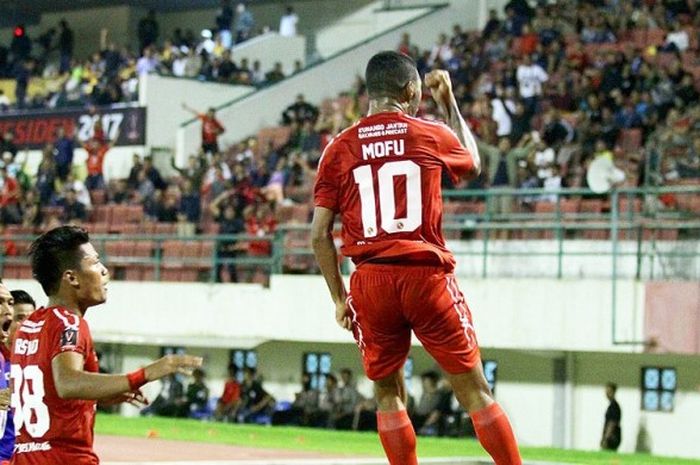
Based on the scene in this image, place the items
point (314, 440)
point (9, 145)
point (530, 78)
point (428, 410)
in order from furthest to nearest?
point (9, 145), point (530, 78), point (428, 410), point (314, 440)

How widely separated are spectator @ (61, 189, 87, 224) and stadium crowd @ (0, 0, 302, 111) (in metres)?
4.52

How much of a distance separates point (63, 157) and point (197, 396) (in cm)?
805

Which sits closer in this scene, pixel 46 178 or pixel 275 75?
pixel 46 178

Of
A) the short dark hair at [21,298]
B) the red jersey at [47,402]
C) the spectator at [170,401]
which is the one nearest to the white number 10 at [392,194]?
the red jersey at [47,402]

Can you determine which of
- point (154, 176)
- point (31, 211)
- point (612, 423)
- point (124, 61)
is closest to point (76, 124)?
point (124, 61)

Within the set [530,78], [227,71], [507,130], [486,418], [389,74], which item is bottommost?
[486,418]

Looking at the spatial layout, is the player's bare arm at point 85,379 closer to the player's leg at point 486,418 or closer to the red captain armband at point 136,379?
the red captain armband at point 136,379

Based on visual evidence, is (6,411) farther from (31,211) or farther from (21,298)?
(31,211)

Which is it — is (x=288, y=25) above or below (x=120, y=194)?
above

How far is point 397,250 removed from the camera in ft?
25.2

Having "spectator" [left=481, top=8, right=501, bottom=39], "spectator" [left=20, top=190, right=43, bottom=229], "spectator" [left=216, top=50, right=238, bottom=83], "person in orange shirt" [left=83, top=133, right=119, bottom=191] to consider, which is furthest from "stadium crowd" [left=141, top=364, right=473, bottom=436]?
"spectator" [left=216, top=50, right=238, bottom=83]

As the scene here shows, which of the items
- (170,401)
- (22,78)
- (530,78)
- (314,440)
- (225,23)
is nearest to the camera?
(314,440)

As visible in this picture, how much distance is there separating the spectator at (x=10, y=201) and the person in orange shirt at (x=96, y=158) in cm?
149

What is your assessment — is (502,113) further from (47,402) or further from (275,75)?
(47,402)
